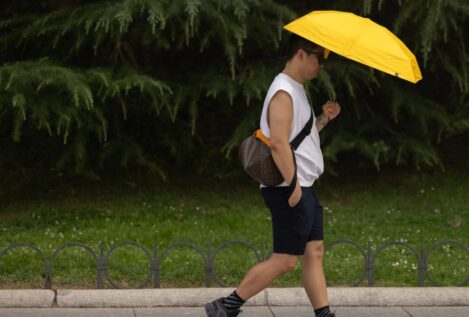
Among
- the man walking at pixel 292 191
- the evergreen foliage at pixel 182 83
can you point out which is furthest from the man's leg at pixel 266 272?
the evergreen foliage at pixel 182 83

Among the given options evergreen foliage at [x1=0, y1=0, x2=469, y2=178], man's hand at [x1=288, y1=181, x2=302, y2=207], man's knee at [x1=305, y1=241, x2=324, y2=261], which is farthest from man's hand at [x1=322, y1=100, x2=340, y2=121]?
evergreen foliage at [x1=0, y1=0, x2=469, y2=178]

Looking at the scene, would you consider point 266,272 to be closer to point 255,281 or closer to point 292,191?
point 255,281

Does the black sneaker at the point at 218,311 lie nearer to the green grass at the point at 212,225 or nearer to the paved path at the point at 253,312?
the paved path at the point at 253,312

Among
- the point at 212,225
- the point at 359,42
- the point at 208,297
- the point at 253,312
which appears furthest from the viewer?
the point at 212,225

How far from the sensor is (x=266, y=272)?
17.2 ft

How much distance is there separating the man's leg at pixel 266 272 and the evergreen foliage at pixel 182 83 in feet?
9.83

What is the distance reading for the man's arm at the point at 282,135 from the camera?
16.3ft

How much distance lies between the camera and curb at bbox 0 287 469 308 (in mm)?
6098

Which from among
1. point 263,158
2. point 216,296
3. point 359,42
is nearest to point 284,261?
point 263,158

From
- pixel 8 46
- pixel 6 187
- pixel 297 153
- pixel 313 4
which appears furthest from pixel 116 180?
pixel 297 153

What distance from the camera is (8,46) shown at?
9297mm

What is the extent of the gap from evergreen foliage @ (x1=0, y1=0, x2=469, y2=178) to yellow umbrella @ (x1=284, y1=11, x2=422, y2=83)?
282 cm

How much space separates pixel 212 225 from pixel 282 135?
3.38 m

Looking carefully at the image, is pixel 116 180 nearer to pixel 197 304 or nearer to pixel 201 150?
pixel 201 150
